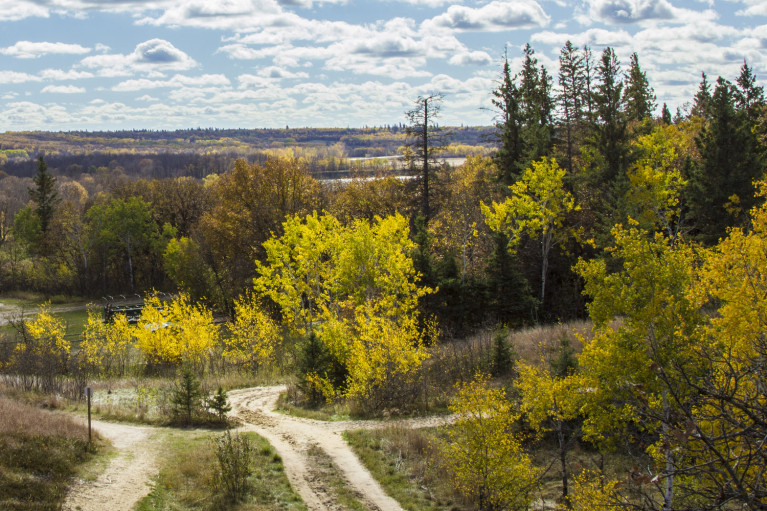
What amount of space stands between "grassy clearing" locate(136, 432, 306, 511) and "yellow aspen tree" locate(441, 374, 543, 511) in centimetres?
414

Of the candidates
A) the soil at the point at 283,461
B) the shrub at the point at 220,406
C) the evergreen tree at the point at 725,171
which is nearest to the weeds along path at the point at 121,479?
the soil at the point at 283,461

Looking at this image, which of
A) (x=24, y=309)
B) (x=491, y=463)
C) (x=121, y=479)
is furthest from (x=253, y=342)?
(x=24, y=309)

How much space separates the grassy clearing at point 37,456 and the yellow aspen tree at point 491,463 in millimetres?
9234

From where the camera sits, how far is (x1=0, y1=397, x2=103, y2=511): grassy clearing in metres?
14.0

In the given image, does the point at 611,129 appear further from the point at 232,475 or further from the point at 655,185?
the point at 232,475

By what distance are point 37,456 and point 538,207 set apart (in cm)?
2804

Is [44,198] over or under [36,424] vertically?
over

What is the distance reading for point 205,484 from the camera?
1634 cm

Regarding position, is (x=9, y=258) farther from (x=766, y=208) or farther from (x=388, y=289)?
(x=766, y=208)

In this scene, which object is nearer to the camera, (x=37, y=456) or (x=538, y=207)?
(x=37, y=456)

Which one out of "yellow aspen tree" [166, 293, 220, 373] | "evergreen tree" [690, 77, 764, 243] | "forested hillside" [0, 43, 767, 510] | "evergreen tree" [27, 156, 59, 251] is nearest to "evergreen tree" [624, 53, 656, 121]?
"forested hillside" [0, 43, 767, 510]

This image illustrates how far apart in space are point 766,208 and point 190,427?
20.8 metres

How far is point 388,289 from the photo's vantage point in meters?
31.5

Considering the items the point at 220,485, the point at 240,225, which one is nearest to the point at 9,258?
the point at 240,225
